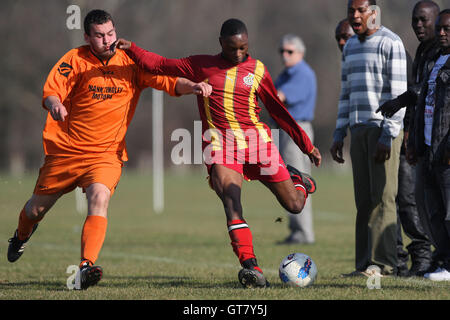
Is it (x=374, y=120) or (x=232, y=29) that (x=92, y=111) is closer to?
(x=232, y=29)

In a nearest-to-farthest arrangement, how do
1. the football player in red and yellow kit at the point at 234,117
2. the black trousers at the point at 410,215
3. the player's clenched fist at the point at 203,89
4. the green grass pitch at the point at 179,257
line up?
the green grass pitch at the point at 179,257, the player's clenched fist at the point at 203,89, the football player in red and yellow kit at the point at 234,117, the black trousers at the point at 410,215

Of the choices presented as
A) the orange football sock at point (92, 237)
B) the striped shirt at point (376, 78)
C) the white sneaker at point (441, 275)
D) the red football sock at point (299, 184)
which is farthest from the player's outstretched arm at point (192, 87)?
the white sneaker at point (441, 275)

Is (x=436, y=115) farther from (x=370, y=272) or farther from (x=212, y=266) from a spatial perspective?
(x=212, y=266)

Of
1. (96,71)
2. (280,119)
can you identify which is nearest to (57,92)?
(96,71)

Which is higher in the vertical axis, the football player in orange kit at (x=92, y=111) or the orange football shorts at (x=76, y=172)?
the football player in orange kit at (x=92, y=111)

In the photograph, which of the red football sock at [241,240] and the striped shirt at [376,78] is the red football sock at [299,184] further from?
the red football sock at [241,240]

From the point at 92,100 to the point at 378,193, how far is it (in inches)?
116

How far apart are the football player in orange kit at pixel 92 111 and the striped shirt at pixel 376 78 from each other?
1.89m

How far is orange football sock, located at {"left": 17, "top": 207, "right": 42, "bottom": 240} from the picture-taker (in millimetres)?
7500

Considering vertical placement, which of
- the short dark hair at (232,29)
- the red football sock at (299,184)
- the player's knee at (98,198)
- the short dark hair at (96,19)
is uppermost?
the short dark hair at (96,19)

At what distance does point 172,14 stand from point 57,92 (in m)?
43.9

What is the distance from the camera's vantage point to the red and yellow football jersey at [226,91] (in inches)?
276

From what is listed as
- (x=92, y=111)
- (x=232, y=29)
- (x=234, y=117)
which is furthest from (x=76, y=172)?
(x=232, y=29)

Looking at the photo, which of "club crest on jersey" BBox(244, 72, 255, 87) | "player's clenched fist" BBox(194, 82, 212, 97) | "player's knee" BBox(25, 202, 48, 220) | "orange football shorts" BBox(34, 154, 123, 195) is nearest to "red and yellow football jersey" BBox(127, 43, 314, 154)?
"club crest on jersey" BBox(244, 72, 255, 87)
